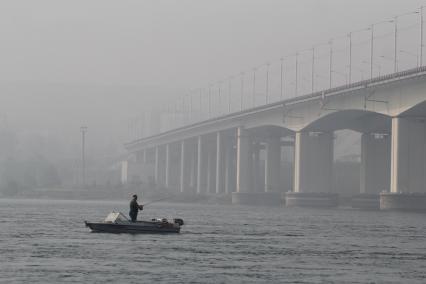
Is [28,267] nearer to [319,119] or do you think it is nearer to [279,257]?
[279,257]

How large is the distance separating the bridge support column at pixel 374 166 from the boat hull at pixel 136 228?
99.1 metres

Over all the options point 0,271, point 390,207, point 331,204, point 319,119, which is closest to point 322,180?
point 331,204

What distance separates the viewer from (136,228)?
7281 centimetres

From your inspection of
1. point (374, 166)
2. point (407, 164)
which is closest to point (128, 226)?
point (407, 164)

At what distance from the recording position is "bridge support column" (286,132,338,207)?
168875 mm

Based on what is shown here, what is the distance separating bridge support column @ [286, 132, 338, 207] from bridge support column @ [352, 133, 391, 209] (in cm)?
532

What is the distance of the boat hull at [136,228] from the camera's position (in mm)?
72875

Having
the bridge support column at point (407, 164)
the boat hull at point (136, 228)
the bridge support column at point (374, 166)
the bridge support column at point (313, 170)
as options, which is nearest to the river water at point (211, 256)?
the boat hull at point (136, 228)

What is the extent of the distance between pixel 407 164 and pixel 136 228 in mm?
68168

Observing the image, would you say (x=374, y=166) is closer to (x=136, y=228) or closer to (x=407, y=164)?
(x=407, y=164)

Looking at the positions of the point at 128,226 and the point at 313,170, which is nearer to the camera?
the point at 128,226

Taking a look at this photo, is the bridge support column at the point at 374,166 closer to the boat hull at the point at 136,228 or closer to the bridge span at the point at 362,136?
the bridge span at the point at 362,136

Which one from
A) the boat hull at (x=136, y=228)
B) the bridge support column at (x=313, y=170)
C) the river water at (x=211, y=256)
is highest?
the bridge support column at (x=313, y=170)

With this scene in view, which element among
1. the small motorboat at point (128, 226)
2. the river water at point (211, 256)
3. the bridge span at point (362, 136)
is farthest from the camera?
the bridge span at point (362, 136)
